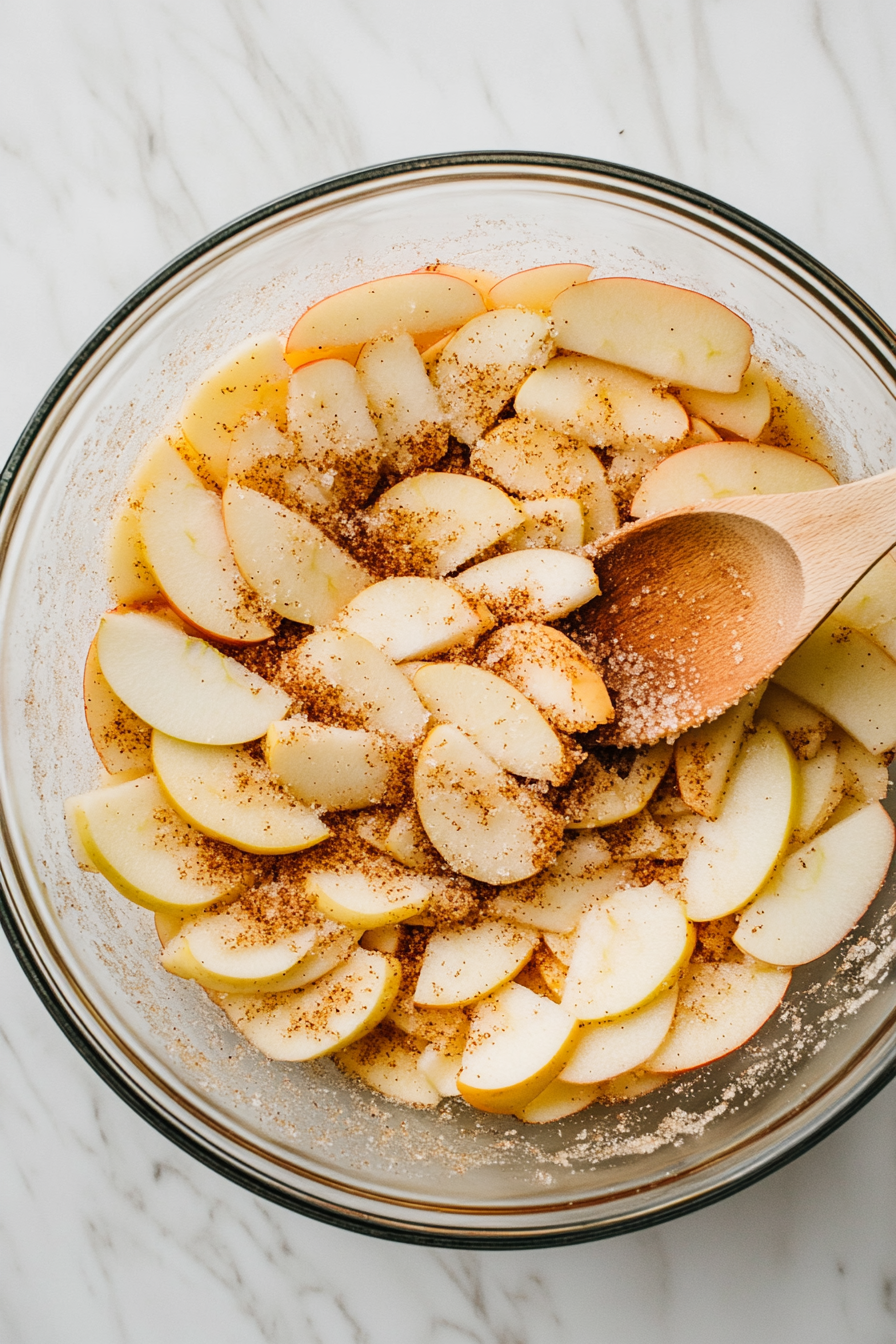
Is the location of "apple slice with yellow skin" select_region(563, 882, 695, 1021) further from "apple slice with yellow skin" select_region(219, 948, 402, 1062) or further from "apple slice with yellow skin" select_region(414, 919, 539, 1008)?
"apple slice with yellow skin" select_region(219, 948, 402, 1062)

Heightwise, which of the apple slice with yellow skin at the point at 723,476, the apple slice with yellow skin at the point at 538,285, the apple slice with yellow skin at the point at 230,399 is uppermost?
the apple slice with yellow skin at the point at 538,285

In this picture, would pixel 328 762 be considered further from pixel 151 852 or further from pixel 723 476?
pixel 723 476

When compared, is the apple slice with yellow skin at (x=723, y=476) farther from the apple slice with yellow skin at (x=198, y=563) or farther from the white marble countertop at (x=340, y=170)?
the apple slice with yellow skin at (x=198, y=563)

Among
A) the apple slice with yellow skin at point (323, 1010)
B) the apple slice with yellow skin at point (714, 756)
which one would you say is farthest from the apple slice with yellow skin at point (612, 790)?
the apple slice with yellow skin at point (323, 1010)

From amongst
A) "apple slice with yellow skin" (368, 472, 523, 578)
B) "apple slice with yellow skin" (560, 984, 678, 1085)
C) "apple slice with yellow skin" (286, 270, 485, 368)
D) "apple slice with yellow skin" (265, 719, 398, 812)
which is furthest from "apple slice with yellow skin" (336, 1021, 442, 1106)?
"apple slice with yellow skin" (286, 270, 485, 368)

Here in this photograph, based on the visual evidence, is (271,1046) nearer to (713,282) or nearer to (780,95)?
(713,282)
